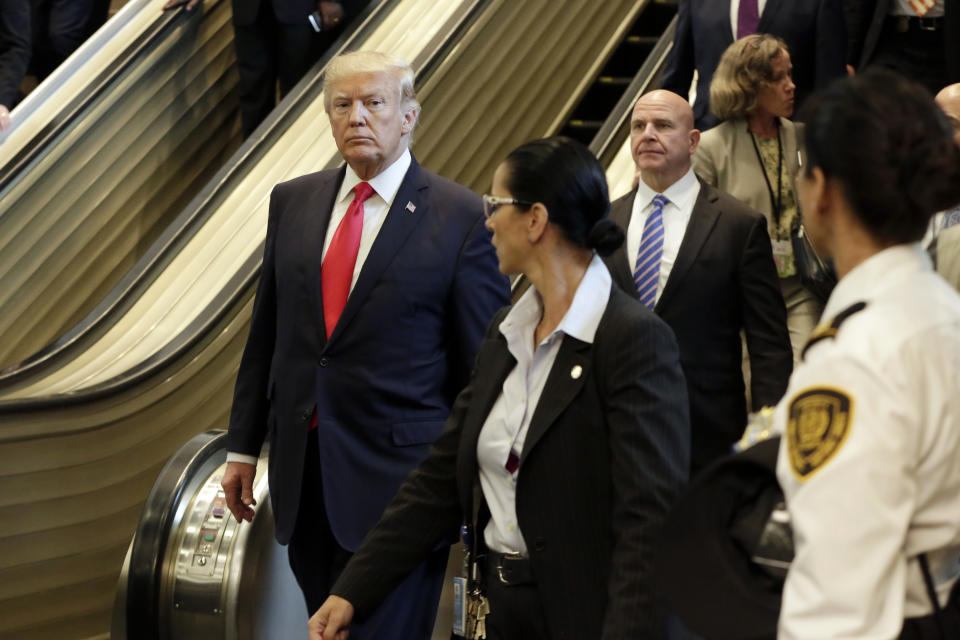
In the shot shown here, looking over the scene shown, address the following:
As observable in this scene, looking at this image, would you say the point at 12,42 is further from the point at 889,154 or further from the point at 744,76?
the point at 889,154

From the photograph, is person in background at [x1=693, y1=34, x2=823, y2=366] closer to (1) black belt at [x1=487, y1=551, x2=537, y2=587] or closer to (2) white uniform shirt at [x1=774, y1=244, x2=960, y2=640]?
(1) black belt at [x1=487, y1=551, x2=537, y2=587]

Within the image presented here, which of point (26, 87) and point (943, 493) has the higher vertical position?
point (26, 87)

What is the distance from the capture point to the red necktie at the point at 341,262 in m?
3.12

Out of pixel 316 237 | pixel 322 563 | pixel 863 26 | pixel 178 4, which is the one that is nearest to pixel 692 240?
pixel 316 237

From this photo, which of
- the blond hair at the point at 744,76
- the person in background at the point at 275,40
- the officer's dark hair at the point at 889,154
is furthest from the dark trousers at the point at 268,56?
the officer's dark hair at the point at 889,154

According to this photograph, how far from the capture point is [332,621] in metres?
2.35

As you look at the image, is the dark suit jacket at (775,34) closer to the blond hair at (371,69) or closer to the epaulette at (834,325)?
the blond hair at (371,69)

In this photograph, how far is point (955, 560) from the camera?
60.8 inches

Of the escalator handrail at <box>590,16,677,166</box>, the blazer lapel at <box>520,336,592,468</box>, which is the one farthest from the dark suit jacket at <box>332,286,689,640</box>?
the escalator handrail at <box>590,16,677,166</box>

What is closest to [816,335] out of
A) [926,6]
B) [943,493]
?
[943,493]

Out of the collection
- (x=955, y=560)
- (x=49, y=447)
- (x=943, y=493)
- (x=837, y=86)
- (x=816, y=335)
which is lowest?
(x=49, y=447)

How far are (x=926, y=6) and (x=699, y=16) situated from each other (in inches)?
34.7

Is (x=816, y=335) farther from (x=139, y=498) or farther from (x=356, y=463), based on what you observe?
(x=139, y=498)

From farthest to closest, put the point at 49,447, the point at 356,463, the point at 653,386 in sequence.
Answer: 1. the point at 49,447
2. the point at 356,463
3. the point at 653,386
